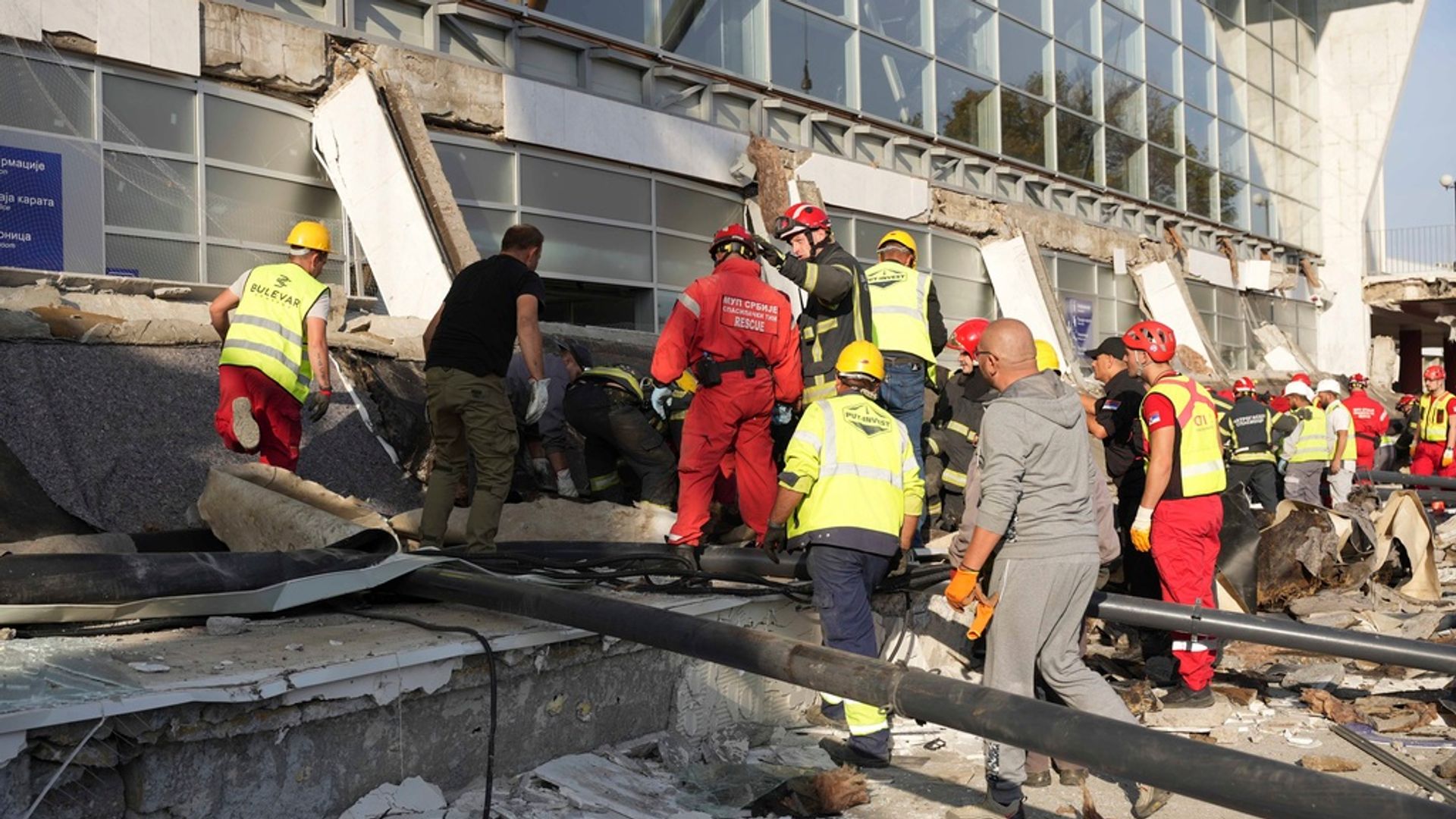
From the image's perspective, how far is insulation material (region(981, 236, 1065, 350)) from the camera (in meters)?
18.9

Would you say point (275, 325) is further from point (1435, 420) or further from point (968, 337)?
point (1435, 420)

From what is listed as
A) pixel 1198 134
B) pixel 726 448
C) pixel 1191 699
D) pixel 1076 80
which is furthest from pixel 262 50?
pixel 1198 134

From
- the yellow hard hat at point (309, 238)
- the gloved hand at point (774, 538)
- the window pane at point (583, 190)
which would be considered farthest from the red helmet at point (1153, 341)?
the window pane at point (583, 190)

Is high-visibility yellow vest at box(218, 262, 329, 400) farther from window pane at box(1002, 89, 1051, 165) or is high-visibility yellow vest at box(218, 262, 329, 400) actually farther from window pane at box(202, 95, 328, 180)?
window pane at box(1002, 89, 1051, 165)

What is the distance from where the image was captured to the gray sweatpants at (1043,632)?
4688 millimetres

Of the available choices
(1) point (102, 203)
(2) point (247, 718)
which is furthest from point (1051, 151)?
(2) point (247, 718)

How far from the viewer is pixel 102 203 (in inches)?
351

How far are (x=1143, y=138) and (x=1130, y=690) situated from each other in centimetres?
1907

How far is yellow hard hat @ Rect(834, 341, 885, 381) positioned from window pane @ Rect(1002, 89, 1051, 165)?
1479cm

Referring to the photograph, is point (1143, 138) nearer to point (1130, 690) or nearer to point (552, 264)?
point (552, 264)

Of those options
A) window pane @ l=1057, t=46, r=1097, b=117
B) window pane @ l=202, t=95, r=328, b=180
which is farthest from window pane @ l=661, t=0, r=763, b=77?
window pane @ l=1057, t=46, r=1097, b=117

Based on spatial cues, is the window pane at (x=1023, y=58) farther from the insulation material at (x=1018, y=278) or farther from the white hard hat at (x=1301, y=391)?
the white hard hat at (x=1301, y=391)

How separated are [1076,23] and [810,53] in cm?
824

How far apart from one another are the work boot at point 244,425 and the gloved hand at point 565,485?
1.95m
